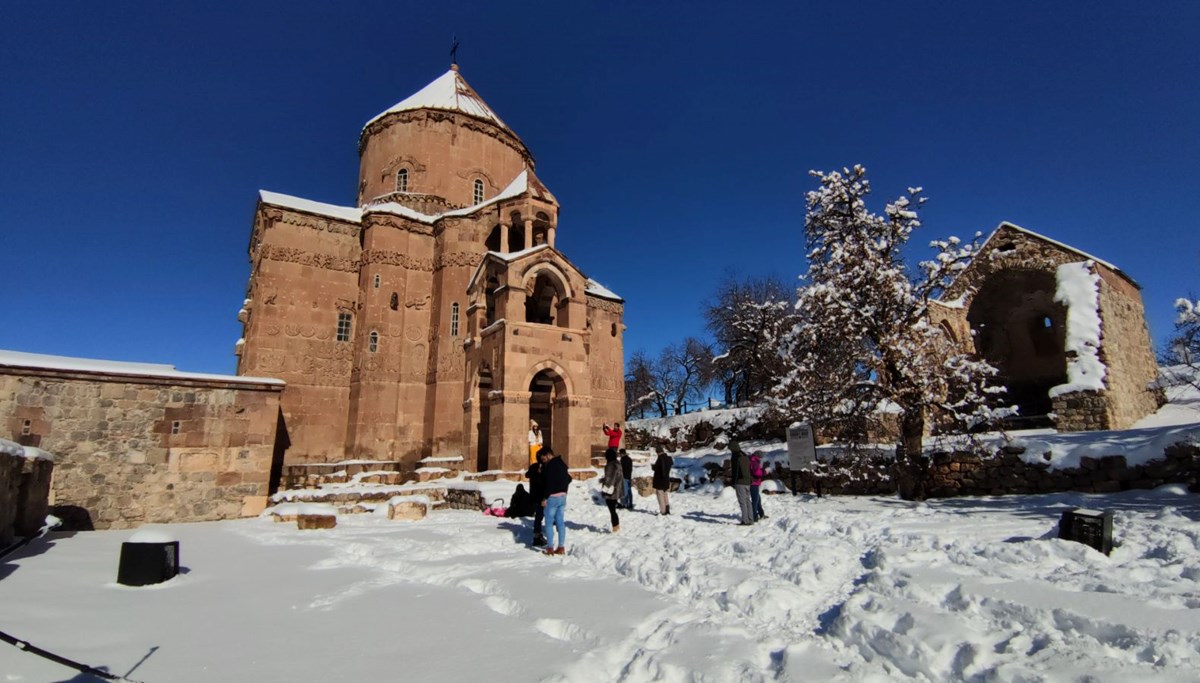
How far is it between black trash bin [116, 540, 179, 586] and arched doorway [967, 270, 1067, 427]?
24507 mm

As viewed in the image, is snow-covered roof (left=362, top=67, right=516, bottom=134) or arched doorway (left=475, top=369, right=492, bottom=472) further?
snow-covered roof (left=362, top=67, right=516, bottom=134)

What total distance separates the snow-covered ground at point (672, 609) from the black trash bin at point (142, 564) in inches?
5.4

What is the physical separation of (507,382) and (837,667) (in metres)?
14.8

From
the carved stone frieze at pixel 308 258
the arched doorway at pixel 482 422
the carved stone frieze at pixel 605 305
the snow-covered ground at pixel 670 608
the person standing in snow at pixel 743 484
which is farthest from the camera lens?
the carved stone frieze at pixel 605 305

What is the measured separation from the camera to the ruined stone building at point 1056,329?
17016 mm

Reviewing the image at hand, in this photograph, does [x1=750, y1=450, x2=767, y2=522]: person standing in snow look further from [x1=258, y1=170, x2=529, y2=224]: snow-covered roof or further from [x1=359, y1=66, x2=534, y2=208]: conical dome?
[x1=359, y1=66, x2=534, y2=208]: conical dome

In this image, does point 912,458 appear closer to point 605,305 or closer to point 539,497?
point 539,497

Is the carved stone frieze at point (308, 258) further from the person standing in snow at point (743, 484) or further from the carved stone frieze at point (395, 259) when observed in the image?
the person standing in snow at point (743, 484)

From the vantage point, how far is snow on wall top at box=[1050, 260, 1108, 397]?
1692 cm

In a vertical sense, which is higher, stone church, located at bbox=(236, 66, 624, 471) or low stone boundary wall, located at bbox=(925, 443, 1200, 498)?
stone church, located at bbox=(236, 66, 624, 471)

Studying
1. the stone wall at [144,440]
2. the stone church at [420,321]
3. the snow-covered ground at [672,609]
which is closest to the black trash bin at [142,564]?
the snow-covered ground at [672,609]

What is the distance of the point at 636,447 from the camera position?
3209 centimetres

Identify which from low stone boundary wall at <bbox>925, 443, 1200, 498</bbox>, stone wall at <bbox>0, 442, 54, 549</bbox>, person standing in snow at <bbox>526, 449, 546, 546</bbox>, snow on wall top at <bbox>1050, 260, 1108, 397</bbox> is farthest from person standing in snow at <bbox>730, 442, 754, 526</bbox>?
snow on wall top at <bbox>1050, 260, 1108, 397</bbox>

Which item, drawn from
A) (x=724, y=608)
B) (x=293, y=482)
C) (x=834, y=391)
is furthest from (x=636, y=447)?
(x=724, y=608)
